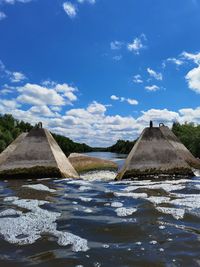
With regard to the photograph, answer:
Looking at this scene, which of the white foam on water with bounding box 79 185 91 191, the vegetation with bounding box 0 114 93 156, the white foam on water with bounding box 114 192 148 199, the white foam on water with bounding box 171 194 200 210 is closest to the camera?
the white foam on water with bounding box 171 194 200 210

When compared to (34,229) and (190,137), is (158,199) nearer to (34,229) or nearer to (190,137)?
(34,229)

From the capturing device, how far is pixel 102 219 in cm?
808

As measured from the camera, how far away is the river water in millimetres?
5414

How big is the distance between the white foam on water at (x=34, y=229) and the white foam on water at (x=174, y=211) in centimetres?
254

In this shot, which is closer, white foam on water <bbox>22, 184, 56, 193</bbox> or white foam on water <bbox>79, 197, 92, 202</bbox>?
white foam on water <bbox>79, 197, 92, 202</bbox>

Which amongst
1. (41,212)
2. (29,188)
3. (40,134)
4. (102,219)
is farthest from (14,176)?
(102,219)

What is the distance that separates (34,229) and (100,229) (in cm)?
130

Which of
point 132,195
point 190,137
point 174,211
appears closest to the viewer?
point 174,211

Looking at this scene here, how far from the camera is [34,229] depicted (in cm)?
722

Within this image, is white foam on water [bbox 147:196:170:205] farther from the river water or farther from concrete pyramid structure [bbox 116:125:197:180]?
concrete pyramid structure [bbox 116:125:197:180]

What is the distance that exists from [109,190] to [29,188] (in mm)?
3004

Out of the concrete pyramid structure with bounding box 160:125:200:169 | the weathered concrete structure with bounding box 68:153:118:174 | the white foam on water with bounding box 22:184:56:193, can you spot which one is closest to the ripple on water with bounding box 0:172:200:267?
the white foam on water with bounding box 22:184:56:193

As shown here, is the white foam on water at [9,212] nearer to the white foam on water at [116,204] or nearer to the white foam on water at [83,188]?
the white foam on water at [116,204]

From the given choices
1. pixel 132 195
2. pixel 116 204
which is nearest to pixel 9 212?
pixel 116 204
